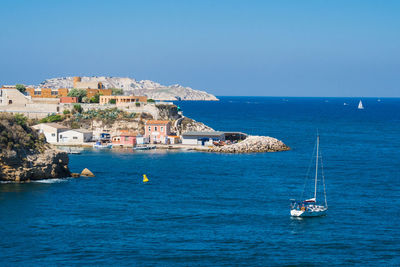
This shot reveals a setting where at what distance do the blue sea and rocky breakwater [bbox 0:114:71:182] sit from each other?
140 cm

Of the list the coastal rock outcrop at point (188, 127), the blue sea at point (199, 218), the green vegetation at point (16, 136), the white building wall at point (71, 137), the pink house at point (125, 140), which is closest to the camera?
the blue sea at point (199, 218)

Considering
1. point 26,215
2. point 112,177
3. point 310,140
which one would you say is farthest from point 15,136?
point 310,140

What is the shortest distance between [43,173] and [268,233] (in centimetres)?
2442

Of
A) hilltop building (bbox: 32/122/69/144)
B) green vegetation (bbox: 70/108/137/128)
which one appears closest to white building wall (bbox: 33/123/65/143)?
hilltop building (bbox: 32/122/69/144)

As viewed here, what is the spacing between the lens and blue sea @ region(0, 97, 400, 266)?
33250 mm

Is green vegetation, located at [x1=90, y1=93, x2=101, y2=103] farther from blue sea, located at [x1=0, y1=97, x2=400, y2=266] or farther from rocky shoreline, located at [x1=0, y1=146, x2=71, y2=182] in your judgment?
rocky shoreline, located at [x1=0, y1=146, x2=71, y2=182]

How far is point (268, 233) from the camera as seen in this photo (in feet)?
123

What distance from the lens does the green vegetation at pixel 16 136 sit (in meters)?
52.3

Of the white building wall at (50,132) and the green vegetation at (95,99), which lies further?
the green vegetation at (95,99)

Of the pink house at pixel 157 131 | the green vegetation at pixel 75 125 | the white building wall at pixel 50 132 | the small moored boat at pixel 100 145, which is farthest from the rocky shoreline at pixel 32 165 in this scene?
the green vegetation at pixel 75 125

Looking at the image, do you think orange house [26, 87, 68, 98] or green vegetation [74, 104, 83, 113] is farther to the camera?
orange house [26, 87, 68, 98]

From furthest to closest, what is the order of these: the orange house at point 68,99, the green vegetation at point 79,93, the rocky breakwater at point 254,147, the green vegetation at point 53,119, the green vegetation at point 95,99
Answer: the green vegetation at point 79,93 → the green vegetation at point 95,99 → the orange house at point 68,99 → the green vegetation at point 53,119 → the rocky breakwater at point 254,147

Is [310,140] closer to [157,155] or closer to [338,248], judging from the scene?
[157,155]

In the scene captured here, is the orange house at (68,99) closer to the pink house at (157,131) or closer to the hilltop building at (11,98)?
the hilltop building at (11,98)
